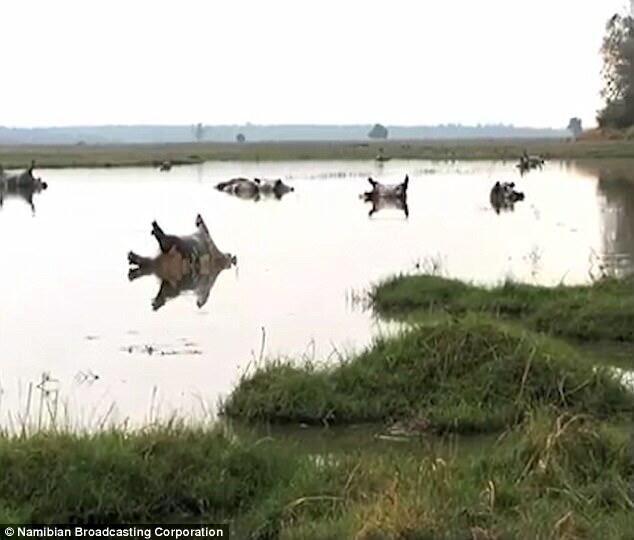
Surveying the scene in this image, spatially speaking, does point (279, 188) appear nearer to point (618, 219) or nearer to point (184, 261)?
point (618, 219)

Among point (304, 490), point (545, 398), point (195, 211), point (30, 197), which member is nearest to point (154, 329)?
point (545, 398)

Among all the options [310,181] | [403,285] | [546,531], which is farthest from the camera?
[310,181]

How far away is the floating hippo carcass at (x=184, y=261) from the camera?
22.0 m

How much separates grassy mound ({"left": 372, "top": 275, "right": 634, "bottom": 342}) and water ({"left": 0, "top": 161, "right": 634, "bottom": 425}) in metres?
0.77

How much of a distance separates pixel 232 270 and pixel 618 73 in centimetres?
6825

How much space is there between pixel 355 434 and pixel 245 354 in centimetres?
426

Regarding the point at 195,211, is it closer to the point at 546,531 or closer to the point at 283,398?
the point at 283,398

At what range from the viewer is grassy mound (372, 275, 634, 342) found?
14344mm

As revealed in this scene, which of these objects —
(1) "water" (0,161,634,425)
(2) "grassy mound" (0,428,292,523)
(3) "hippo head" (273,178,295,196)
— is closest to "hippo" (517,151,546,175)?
(1) "water" (0,161,634,425)

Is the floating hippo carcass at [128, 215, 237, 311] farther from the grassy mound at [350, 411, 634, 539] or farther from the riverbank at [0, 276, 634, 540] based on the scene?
the grassy mound at [350, 411, 634, 539]

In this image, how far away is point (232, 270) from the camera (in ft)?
75.6

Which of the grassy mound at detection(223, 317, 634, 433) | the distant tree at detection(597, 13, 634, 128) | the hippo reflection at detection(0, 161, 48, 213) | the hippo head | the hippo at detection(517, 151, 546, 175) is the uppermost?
the distant tree at detection(597, 13, 634, 128)

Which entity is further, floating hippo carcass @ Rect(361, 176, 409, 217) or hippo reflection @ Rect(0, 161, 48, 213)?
hippo reflection @ Rect(0, 161, 48, 213)

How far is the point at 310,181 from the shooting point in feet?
200
